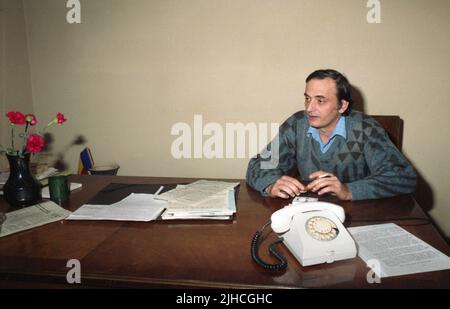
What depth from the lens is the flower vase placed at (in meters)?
1.27

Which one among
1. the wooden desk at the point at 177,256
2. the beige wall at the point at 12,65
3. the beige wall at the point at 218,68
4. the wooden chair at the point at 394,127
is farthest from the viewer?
the beige wall at the point at 12,65

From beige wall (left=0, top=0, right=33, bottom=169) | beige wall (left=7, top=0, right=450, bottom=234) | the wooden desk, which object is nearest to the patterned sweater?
the wooden desk

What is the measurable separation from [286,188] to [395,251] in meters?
0.47

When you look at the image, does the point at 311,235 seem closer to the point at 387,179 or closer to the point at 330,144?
the point at 387,179

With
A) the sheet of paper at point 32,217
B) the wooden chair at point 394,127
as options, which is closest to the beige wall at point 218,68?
the wooden chair at point 394,127

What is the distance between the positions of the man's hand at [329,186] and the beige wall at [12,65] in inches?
89.8

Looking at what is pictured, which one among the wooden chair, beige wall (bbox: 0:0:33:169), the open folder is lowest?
the open folder

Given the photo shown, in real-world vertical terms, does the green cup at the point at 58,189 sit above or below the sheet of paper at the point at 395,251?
above

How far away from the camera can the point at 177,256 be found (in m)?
0.88

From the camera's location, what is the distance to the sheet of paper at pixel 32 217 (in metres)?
1.07

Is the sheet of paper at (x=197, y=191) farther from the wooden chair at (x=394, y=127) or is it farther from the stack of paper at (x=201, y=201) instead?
the wooden chair at (x=394, y=127)

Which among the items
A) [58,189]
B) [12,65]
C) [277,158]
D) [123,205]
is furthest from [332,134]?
[12,65]

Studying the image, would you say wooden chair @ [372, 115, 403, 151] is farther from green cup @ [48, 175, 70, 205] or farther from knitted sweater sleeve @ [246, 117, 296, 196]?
green cup @ [48, 175, 70, 205]

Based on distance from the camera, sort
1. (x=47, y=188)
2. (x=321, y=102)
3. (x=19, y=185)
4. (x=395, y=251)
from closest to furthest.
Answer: (x=395, y=251) → (x=19, y=185) → (x=47, y=188) → (x=321, y=102)
